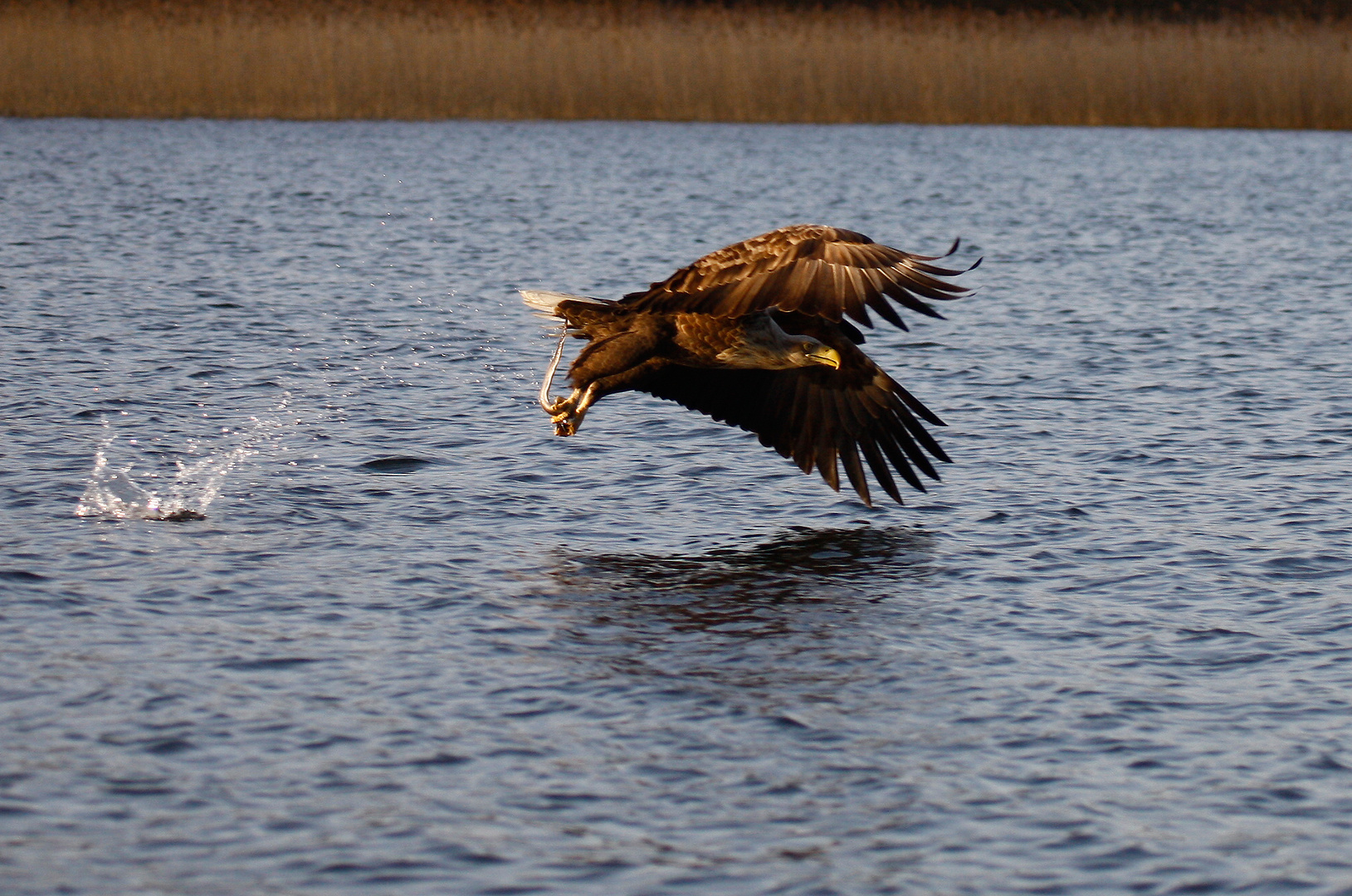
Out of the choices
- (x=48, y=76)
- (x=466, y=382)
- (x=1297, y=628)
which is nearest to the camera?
(x=1297, y=628)

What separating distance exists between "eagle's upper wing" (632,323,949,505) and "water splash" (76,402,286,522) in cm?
259

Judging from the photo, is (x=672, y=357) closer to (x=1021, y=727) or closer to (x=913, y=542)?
(x=913, y=542)

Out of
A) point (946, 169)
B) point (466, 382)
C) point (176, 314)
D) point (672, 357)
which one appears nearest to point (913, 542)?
point (672, 357)

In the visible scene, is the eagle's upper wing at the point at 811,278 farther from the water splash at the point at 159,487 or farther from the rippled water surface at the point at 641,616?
the water splash at the point at 159,487

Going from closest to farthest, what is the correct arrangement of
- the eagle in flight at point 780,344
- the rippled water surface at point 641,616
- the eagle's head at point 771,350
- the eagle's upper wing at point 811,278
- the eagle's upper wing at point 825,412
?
the rippled water surface at point 641,616
the eagle's upper wing at point 811,278
the eagle in flight at point 780,344
the eagle's head at point 771,350
the eagle's upper wing at point 825,412

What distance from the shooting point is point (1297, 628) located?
7.72 meters

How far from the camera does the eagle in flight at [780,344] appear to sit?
7418 millimetres

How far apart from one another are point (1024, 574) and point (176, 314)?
997 cm

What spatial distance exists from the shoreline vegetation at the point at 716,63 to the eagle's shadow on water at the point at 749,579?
26531 mm

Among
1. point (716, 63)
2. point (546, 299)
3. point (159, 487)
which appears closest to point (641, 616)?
point (546, 299)

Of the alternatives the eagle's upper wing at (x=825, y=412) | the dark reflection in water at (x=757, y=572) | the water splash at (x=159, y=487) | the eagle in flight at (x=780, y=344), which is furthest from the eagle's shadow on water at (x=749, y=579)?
the water splash at (x=159, y=487)

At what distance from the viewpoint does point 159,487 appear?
387 inches

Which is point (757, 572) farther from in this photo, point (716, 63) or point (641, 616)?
point (716, 63)

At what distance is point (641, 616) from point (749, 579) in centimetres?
79
